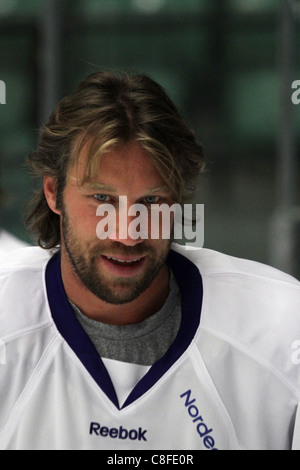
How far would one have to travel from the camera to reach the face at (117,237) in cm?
160

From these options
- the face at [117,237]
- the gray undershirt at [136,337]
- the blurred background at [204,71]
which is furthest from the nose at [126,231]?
the blurred background at [204,71]

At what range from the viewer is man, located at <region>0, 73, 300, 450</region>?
5.23 ft

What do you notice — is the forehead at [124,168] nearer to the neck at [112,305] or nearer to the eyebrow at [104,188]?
the eyebrow at [104,188]

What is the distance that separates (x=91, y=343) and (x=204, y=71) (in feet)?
8.59

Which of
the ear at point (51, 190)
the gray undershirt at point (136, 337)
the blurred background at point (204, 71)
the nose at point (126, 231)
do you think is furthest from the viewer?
the blurred background at point (204, 71)

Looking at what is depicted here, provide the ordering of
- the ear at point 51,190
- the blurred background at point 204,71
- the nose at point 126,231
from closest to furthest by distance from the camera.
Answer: the nose at point 126,231, the ear at point 51,190, the blurred background at point 204,71

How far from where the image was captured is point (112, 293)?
5.36 ft

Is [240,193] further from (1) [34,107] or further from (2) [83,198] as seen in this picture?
(2) [83,198]

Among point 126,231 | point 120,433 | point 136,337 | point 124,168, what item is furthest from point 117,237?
point 120,433

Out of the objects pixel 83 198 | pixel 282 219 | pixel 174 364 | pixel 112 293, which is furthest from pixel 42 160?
pixel 282 219

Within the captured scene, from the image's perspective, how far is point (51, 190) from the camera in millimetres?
1844

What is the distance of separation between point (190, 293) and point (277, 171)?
7.49 ft

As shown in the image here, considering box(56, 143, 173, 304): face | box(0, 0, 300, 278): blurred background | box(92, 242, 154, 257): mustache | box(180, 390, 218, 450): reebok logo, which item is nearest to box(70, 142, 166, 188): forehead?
box(56, 143, 173, 304): face

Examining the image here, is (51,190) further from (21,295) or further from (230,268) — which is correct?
(230,268)
